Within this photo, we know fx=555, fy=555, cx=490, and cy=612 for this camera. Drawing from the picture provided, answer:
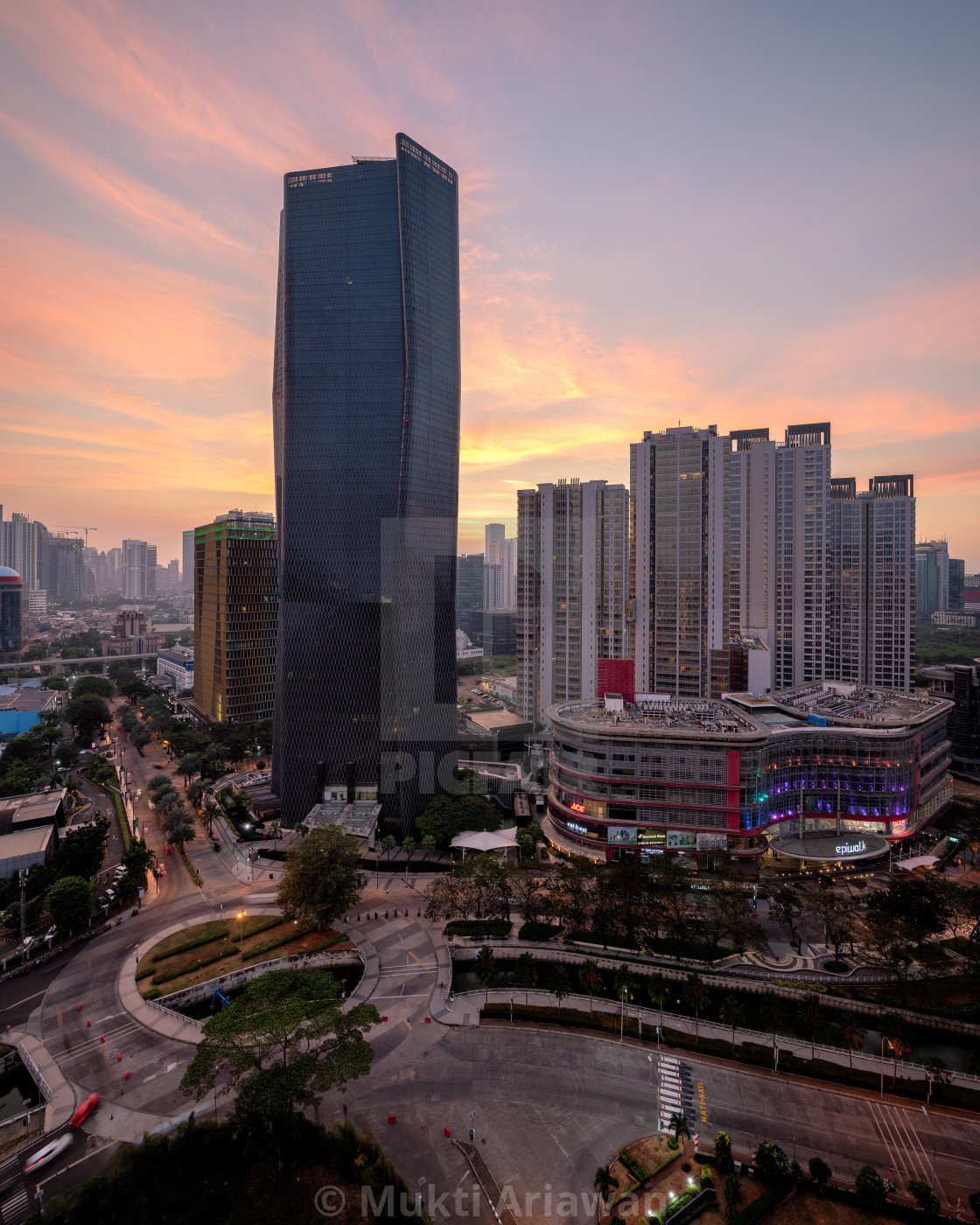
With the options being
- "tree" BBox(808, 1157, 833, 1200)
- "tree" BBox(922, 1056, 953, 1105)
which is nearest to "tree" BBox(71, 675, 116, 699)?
"tree" BBox(808, 1157, 833, 1200)

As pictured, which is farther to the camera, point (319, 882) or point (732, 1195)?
point (319, 882)

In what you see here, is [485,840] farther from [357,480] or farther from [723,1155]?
[357,480]

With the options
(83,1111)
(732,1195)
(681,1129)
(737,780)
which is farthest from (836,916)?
(83,1111)

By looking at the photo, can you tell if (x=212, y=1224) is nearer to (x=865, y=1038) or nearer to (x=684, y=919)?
(x=684, y=919)

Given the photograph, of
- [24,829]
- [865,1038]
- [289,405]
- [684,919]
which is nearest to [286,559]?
[289,405]

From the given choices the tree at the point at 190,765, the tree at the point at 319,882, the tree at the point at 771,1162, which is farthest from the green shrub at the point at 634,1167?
the tree at the point at 190,765
